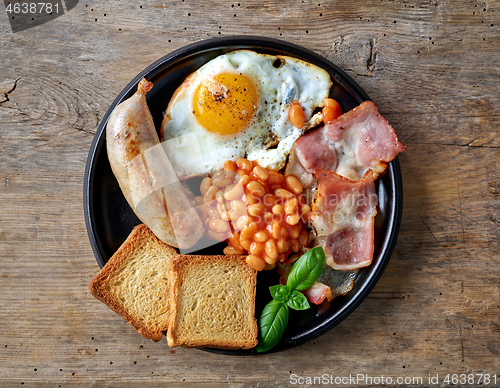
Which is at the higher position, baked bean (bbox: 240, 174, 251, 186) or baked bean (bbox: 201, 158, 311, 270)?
baked bean (bbox: 240, 174, 251, 186)

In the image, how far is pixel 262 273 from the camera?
233 centimetres

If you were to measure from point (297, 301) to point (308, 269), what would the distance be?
0.77 feet

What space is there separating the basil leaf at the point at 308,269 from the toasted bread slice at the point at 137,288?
0.85 m

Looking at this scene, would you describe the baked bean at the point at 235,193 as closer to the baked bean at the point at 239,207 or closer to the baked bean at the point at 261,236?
the baked bean at the point at 239,207

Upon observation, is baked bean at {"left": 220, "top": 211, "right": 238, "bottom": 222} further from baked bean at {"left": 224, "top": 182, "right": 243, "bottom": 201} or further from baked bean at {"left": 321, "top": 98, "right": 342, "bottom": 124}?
baked bean at {"left": 321, "top": 98, "right": 342, "bottom": 124}

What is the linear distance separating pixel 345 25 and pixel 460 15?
0.89 m

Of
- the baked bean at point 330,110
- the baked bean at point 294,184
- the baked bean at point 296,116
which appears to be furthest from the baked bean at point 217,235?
the baked bean at point 330,110

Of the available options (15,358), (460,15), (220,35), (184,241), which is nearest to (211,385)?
(184,241)

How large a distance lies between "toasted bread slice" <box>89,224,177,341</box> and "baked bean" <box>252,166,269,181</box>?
83cm

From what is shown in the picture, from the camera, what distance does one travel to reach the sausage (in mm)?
2029

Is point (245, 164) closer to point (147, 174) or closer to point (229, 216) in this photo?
point (229, 216)

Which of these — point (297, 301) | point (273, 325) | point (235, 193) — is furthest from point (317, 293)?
point (235, 193)

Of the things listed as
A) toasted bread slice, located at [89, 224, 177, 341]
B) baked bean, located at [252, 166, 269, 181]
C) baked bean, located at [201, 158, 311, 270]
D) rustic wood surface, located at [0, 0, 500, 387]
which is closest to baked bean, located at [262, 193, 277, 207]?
baked bean, located at [201, 158, 311, 270]

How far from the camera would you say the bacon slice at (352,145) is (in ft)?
7.34
